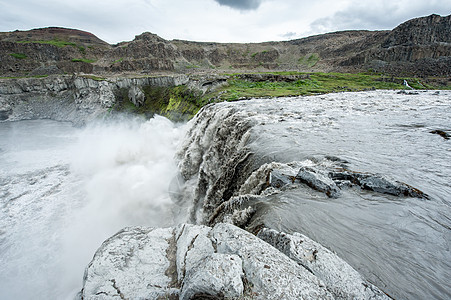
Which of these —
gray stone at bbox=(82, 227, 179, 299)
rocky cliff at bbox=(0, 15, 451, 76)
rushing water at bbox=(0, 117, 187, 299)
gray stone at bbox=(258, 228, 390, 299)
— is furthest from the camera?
rocky cliff at bbox=(0, 15, 451, 76)

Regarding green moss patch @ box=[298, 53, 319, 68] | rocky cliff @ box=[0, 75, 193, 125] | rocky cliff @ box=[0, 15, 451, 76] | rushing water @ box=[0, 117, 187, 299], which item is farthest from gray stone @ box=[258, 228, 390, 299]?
green moss patch @ box=[298, 53, 319, 68]

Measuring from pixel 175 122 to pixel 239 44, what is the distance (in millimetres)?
112472

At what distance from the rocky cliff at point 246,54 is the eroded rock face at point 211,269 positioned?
8225 centimetres

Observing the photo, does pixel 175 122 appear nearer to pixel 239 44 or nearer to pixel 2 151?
pixel 2 151

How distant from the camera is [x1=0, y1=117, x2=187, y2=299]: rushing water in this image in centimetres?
1191

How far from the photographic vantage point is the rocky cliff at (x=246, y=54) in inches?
2751

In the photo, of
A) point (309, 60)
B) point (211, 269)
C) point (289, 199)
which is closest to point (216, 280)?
point (211, 269)

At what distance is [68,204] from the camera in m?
18.7

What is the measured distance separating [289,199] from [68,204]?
70.0 feet

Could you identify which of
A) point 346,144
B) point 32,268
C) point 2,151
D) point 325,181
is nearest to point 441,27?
point 346,144

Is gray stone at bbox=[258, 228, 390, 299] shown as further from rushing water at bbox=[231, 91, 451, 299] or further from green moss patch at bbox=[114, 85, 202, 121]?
green moss patch at bbox=[114, 85, 202, 121]

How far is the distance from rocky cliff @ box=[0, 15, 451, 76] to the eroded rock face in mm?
82245

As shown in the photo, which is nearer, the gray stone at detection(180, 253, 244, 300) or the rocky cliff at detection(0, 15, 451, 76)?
the gray stone at detection(180, 253, 244, 300)

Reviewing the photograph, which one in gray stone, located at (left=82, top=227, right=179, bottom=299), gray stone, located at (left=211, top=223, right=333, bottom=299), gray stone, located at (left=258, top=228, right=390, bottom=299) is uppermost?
gray stone, located at (left=211, top=223, right=333, bottom=299)
